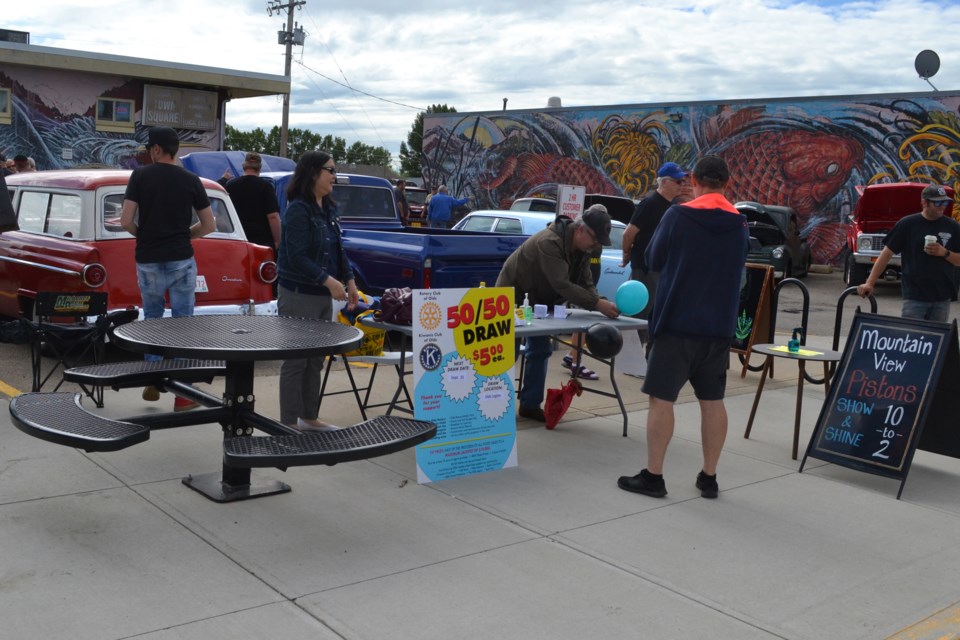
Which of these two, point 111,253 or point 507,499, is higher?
point 111,253

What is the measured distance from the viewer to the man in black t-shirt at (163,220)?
648cm

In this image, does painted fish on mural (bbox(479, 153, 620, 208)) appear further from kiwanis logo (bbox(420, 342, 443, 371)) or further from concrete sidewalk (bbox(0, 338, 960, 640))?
kiwanis logo (bbox(420, 342, 443, 371))

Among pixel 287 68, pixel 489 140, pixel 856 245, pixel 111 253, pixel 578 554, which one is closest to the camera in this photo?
pixel 578 554

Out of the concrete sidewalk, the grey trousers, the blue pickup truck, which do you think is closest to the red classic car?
the blue pickup truck

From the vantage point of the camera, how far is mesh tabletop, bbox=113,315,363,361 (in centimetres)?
438

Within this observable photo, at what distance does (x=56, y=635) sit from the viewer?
3395 millimetres

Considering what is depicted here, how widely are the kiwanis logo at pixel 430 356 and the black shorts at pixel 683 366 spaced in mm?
1219

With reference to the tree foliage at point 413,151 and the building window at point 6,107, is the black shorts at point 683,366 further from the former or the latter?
the tree foliage at point 413,151

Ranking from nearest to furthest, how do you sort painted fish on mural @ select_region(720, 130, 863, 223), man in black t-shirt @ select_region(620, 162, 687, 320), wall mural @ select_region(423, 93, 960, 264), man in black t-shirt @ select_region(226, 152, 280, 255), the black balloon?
the black balloon, man in black t-shirt @ select_region(620, 162, 687, 320), man in black t-shirt @ select_region(226, 152, 280, 255), wall mural @ select_region(423, 93, 960, 264), painted fish on mural @ select_region(720, 130, 863, 223)

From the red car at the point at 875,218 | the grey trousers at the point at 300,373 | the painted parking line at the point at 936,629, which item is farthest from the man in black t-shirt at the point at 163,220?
the red car at the point at 875,218

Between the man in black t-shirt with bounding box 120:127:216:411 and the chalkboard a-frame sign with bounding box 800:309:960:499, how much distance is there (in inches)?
176

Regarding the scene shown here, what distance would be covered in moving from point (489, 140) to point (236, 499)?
30.8m

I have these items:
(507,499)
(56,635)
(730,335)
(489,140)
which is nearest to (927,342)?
(730,335)

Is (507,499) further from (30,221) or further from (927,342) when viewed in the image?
(30,221)
